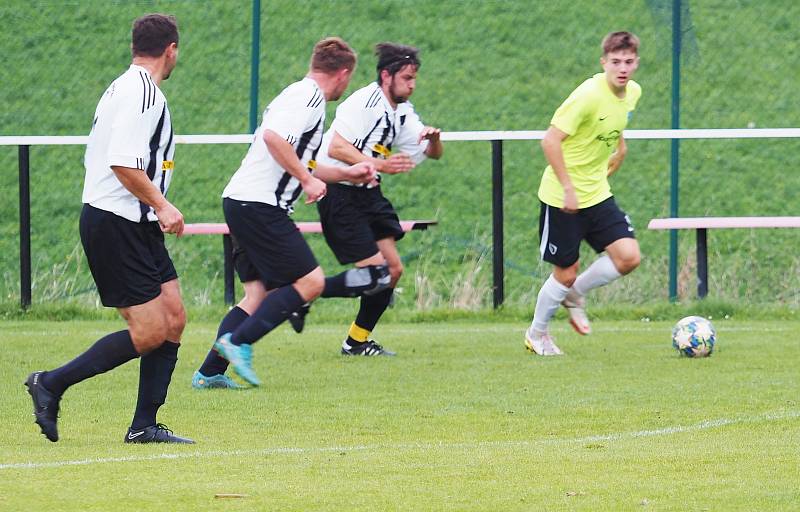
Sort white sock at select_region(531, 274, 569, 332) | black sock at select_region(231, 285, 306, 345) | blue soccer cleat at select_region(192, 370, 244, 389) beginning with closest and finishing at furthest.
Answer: black sock at select_region(231, 285, 306, 345) < blue soccer cleat at select_region(192, 370, 244, 389) < white sock at select_region(531, 274, 569, 332)

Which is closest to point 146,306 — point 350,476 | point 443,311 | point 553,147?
point 350,476

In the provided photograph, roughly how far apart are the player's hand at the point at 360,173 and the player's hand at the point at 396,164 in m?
0.27

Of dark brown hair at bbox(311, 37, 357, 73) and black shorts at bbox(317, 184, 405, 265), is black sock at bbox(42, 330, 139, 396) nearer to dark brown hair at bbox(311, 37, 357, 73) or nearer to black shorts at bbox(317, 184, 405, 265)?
dark brown hair at bbox(311, 37, 357, 73)

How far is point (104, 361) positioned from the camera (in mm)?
6840

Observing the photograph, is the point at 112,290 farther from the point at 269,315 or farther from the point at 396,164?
the point at 396,164

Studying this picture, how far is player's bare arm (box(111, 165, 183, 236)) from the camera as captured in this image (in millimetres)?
6484

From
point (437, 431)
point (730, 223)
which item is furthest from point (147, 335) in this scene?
point (730, 223)

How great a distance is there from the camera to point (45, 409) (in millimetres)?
6797

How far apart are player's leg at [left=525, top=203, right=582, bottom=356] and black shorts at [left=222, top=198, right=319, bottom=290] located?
209 centimetres

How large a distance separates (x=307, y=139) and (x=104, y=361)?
2.46m

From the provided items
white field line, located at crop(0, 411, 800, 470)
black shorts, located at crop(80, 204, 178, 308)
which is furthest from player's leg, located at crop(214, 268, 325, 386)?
white field line, located at crop(0, 411, 800, 470)

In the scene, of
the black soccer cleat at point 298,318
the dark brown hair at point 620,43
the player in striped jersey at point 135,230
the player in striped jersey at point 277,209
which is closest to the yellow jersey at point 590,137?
the dark brown hair at point 620,43

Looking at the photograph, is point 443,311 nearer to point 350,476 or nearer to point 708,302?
point 708,302

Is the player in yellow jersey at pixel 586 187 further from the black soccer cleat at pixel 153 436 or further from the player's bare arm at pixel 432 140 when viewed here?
the black soccer cleat at pixel 153 436
